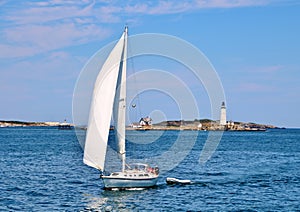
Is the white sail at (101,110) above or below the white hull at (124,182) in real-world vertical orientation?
above

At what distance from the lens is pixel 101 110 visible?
50438 millimetres

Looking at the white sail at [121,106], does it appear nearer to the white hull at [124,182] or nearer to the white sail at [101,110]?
the white sail at [101,110]

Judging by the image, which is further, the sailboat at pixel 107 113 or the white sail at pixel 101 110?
the white sail at pixel 101 110

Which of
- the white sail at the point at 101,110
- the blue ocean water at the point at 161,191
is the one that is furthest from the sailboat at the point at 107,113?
the blue ocean water at the point at 161,191

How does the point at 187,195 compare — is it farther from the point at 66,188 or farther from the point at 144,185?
the point at 66,188

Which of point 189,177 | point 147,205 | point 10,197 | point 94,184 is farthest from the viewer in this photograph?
point 189,177

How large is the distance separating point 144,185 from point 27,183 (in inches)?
573

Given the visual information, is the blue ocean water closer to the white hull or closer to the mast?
the white hull

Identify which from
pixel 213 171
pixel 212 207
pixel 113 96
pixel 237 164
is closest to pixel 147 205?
pixel 212 207

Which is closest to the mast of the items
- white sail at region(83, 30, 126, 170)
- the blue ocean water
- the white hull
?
white sail at region(83, 30, 126, 170)

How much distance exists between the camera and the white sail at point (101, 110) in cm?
5019

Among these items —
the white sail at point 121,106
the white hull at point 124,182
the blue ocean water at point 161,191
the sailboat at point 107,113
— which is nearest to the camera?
the blue ocean water at point 161,191

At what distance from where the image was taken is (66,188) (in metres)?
53.3

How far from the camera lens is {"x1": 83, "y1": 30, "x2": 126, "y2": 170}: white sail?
50188 mm
